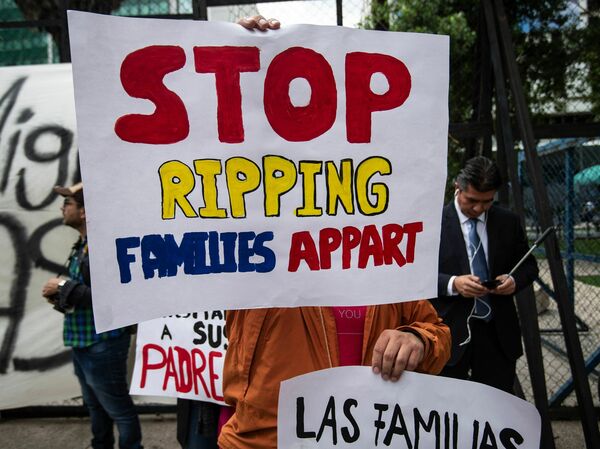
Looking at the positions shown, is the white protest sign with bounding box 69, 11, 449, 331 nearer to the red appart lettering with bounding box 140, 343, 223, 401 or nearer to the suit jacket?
the red appart lettering with bounding box 140, 343, 223, 401

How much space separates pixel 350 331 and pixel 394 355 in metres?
0.19

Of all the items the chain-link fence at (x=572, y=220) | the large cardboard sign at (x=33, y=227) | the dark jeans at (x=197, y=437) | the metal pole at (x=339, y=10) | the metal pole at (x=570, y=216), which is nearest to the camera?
the dark jeans at (x=197, y=437)

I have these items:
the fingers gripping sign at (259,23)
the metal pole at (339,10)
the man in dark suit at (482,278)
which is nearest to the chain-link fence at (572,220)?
the man in dark suit at (482,278)

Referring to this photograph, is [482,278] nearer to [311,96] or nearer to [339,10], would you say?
[311,96]

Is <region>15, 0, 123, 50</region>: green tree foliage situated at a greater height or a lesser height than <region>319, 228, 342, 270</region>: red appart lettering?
greater

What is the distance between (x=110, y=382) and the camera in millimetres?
2965

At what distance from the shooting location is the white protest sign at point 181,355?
2678mm

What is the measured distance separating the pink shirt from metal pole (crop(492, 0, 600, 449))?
169cm

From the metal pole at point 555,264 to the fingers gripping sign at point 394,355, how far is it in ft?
5.67

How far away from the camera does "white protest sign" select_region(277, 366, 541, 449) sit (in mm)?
1250

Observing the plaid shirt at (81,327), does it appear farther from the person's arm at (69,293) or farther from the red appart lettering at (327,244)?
the red appart lettering at (327,244)

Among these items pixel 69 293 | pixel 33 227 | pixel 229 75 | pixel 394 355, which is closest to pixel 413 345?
pixel 394 355

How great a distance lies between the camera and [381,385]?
1266 mm

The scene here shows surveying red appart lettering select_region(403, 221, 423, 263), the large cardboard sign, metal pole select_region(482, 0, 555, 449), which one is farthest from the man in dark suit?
the large cardboard sign
